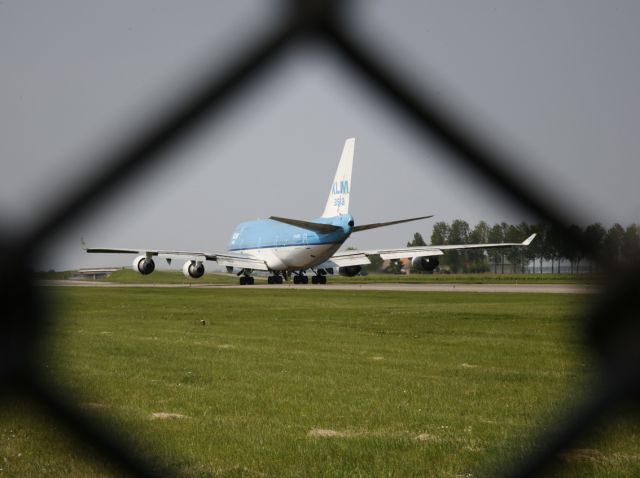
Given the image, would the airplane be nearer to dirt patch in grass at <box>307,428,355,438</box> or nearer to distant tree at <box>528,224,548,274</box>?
dirt patch in grass at <box>307,428,355,438</box>

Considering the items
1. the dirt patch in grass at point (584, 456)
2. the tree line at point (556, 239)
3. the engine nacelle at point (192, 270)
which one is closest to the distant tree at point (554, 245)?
the tree line at point (556, 239)

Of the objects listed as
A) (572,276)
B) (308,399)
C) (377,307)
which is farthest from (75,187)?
(377,307)

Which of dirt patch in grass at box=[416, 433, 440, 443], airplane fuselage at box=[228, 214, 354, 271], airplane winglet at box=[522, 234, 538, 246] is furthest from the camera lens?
airplane fuselage at box=[228, 214, 354, 271]

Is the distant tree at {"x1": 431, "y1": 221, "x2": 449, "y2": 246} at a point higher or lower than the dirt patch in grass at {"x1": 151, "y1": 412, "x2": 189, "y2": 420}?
higher

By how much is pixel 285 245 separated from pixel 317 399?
34723 mm

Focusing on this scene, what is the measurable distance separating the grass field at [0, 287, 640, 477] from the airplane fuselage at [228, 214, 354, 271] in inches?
977

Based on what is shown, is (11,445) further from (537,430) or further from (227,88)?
(227,88)

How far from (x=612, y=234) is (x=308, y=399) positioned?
4864 mm

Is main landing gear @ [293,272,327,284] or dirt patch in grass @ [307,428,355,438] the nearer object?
dirt patch in grass @ [307,428,355,438]

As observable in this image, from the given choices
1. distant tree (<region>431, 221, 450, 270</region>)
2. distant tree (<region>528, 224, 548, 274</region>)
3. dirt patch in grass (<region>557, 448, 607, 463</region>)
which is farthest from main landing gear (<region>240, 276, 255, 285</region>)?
distant tree (<region>528, 224, 548, 274</region>)

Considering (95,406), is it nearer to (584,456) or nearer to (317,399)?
(317,399)

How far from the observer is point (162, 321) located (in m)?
14.6

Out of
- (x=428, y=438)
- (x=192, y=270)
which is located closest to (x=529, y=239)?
(x=428, y=438)

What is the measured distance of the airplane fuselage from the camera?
125 feet
